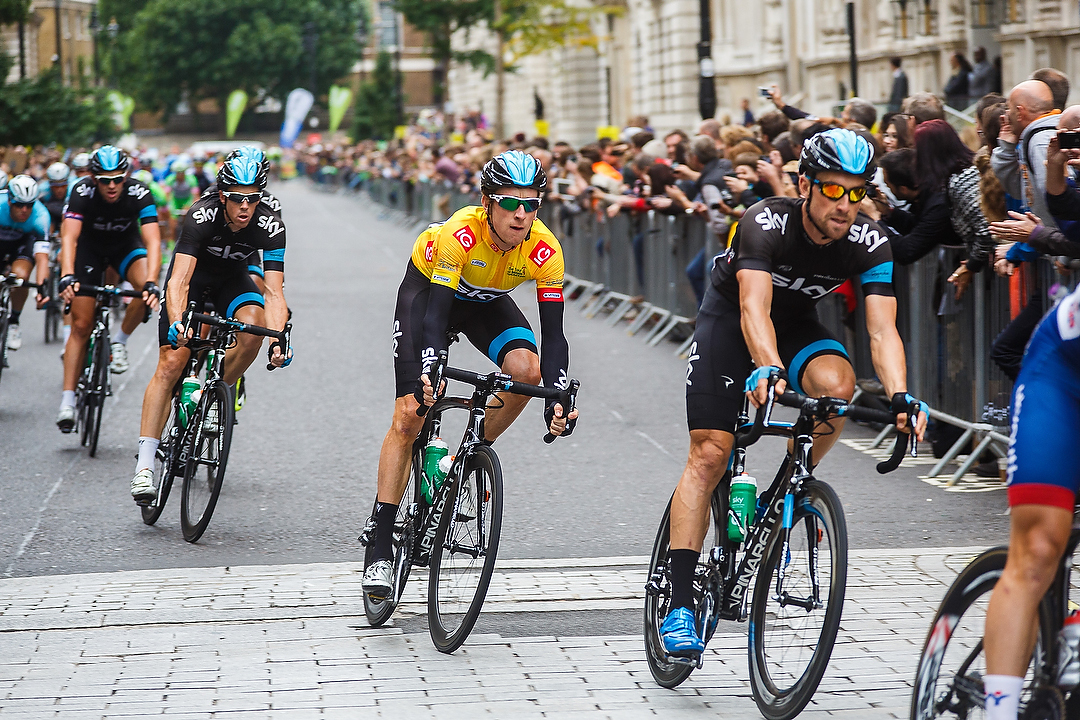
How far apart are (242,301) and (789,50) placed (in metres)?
28.7

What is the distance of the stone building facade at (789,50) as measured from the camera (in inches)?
938

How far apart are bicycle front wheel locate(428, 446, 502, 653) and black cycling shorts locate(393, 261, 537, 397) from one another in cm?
59

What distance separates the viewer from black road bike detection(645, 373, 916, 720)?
14.5ft

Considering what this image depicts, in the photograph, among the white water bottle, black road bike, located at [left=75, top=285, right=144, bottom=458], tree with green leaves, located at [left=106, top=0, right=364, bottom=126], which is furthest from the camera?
tree with green leaves, located at [left=106, top=0, right=364, bottom=126]

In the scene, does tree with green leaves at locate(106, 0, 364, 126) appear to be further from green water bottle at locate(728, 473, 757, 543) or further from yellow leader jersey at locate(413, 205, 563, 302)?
green water bottle at locate(728, 473, 757, 543)

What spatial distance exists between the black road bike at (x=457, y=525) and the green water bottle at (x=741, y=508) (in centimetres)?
77

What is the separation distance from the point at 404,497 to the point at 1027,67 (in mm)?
19697

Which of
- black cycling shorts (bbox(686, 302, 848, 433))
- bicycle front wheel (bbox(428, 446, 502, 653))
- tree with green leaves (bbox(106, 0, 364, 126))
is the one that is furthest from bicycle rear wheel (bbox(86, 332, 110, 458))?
tree with green leaves (bbox(106, 0, 364, 126))

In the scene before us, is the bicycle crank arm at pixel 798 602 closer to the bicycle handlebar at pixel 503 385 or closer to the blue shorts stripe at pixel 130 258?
the bicycle handlebar at pixel 503 385

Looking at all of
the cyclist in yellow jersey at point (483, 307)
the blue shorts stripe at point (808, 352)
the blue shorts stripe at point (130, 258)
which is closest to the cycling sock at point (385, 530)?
the cyclist in yellow jersey at point (483, 307)

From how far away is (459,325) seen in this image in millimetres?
6422

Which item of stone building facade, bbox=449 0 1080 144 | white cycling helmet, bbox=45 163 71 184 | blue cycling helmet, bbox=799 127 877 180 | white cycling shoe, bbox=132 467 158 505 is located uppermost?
stone building facade, bbox=449 0 1080 144

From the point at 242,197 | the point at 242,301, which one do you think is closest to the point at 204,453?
the point at 242,301

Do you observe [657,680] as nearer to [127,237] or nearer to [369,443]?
[369,443]
